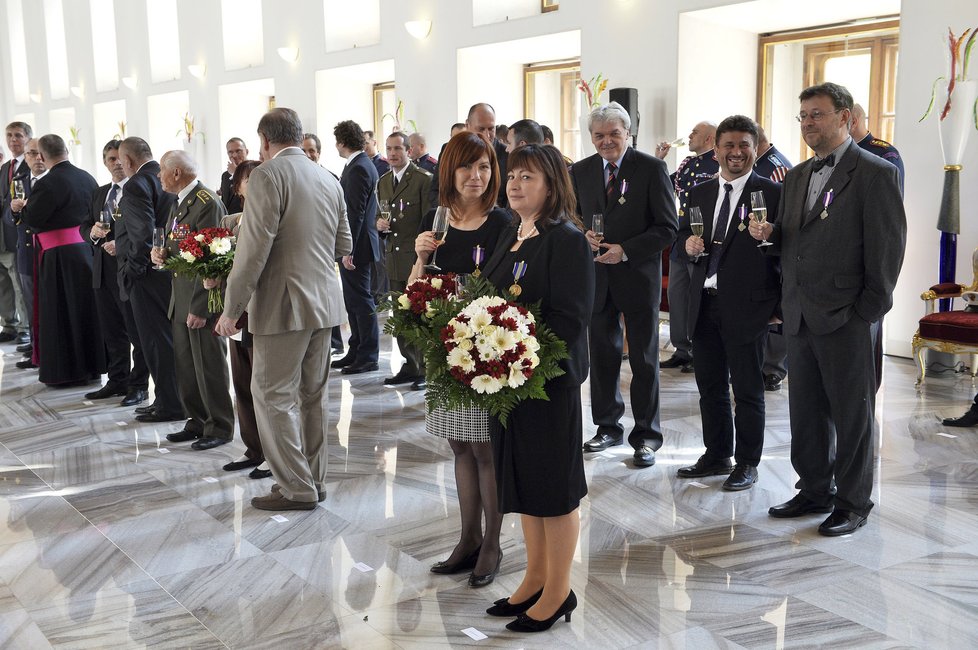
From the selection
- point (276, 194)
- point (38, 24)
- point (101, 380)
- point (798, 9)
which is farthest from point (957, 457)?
point (38, 24)

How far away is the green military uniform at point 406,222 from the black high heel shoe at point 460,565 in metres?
3.39

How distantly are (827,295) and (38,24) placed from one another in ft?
78.1

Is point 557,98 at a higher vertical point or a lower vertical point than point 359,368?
higher

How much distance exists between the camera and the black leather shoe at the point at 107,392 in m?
7.03

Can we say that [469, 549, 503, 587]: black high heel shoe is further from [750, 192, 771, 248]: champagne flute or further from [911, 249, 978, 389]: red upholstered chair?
[911, 249, 978, 389]: red upholstered chair

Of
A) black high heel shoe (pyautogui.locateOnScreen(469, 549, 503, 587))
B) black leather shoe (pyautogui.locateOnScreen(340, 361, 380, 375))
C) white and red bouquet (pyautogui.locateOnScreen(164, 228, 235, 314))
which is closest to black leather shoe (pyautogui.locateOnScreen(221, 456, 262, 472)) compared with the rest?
white and red bouquet (pyautogui.locateOnScreen(164, 228, 235, 314))

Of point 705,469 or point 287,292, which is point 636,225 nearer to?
point 705,469

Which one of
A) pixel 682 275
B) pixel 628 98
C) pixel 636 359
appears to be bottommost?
pixel 636 359

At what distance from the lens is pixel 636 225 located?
16.6 feet

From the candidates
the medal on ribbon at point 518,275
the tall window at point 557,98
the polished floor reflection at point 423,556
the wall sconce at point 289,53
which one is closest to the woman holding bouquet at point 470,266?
the polished floor reflection at point 423,556

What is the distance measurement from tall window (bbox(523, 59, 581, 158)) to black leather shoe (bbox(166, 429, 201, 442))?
293 inches

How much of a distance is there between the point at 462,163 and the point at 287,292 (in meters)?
1.11

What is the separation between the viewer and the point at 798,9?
9.10m

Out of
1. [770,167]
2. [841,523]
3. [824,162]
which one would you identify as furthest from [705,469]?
[770,167]
